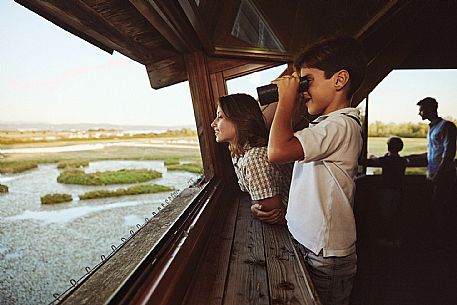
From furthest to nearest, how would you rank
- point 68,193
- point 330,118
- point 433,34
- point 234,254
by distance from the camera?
1. point 433,34
2. point 234,254
3. point 330,118
4. point 68,193

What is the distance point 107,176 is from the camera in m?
1.04

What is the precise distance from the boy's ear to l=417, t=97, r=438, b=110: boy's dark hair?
9.24 feet

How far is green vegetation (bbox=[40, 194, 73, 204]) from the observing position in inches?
28.3

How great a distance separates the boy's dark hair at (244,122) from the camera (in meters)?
1.67

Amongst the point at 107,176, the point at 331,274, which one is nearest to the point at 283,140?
the point at 331,274

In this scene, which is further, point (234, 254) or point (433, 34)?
point (433, 34)

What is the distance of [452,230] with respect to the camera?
140 inches

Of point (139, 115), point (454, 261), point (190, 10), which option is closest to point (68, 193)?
point (139, 115)

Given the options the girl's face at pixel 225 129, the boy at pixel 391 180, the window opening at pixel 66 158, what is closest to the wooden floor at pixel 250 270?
the window opening at pixel 66 158

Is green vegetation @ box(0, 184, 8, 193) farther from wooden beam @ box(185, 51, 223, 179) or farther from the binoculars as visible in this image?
wooden beam @ box(185, 51, 223, 179)

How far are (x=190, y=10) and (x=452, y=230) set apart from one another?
12.2 ft

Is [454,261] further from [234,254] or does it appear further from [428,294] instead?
[234,254]

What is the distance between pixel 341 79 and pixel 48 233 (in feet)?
3.09

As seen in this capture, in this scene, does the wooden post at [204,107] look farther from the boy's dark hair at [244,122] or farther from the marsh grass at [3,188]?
the marsh grass at [3,188]
